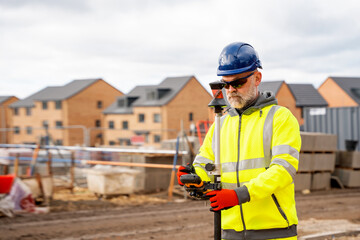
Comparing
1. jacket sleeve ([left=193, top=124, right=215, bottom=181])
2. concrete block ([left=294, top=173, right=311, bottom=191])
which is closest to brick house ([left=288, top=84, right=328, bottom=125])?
concrete block ([left=294, top=173, right=311, bottom=191])

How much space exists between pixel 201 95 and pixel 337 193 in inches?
1583

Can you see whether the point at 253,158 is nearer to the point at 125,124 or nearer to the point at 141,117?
the point at 141,117

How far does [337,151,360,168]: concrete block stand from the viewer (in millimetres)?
15883

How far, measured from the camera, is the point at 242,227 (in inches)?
118

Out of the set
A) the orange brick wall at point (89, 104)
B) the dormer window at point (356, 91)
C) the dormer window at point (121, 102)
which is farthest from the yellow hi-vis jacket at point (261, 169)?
the dormer window at point (356, 91)

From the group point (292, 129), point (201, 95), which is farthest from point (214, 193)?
point (201, 95)

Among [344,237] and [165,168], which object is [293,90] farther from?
[344,237]

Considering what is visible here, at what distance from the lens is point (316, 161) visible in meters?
15.1

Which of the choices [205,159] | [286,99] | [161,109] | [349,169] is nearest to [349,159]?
[349,169]

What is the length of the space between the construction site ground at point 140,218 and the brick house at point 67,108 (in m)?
45.4

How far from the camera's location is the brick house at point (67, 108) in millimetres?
59125

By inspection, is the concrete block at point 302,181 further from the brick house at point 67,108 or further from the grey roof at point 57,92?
the grey roof at point 57,92

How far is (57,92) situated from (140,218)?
54.4 metres

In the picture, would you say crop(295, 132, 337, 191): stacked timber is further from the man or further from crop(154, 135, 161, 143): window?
crop(154, 135, 161, 143): window
